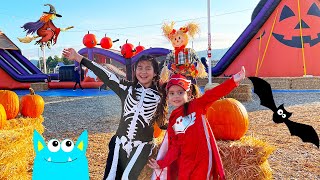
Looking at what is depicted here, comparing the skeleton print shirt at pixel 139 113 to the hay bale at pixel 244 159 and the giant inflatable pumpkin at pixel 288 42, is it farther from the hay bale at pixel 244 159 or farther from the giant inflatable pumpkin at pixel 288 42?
the giant inflatable pumpkin at pixel 288 42

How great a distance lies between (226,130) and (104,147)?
2525 mm

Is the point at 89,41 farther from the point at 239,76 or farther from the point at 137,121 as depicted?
the point at 239,76

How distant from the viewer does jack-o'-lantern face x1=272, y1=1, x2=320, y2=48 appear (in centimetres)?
1577

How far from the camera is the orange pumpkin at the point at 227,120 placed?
3.85 metres

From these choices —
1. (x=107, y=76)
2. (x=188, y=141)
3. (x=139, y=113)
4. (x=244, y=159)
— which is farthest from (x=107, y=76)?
(x=244, y=159)

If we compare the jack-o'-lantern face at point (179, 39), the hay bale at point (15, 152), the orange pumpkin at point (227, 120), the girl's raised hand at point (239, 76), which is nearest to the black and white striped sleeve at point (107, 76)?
the girl's raised hand at point (239, 76)

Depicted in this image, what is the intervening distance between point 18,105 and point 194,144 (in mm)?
4000

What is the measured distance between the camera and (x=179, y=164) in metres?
2.85

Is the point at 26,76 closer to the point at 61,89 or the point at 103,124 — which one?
the point at 61,89

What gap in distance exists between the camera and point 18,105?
579cm

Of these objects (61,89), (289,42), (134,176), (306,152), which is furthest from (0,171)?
(61,89)

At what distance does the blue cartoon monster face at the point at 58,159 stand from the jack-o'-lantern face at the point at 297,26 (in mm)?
15481

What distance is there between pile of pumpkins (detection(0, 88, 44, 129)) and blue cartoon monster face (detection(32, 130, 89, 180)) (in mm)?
3289

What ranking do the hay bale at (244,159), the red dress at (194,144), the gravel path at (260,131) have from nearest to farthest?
the red dress at (194,144)
the hay bale at (244,159)
the gravel path at (260,131)
